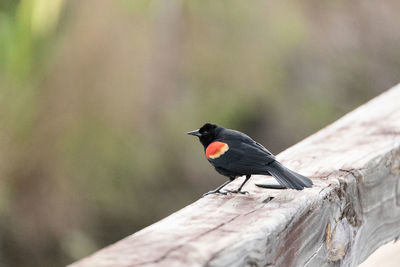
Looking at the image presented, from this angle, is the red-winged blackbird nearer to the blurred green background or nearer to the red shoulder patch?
the red shoulder patch

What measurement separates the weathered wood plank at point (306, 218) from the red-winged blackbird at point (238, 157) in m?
0.04

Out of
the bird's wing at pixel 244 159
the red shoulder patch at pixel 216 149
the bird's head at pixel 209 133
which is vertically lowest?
the bird's wing at pixel 244 159

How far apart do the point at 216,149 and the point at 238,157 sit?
7 centimetres

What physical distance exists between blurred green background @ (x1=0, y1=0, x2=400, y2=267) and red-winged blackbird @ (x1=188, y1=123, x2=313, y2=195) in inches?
92.5

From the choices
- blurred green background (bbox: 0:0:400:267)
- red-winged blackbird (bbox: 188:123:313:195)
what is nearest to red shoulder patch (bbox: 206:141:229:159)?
red-winged blackbird (bbox: 188:123:313:195)

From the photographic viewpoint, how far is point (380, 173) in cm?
128

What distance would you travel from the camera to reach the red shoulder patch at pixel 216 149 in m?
1.32

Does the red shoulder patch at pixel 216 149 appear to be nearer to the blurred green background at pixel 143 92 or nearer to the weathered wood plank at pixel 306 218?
the weathered wood plank at pixel 306 218

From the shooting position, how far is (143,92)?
4691 millimetres

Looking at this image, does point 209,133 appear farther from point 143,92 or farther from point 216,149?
point 143,92

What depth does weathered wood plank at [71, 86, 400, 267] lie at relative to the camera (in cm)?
78

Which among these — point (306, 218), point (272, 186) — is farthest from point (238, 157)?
point (306, 218)

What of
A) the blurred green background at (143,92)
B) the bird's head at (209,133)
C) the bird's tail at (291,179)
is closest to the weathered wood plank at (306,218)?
the bird's tail at (291,179)

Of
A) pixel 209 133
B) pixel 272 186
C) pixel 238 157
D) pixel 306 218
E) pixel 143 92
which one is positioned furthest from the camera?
pixel 143 92
